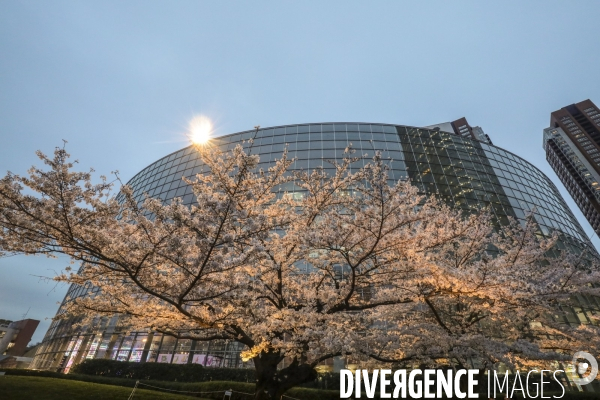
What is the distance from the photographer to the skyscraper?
89.8 metres

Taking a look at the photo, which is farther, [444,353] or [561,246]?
[561,246]

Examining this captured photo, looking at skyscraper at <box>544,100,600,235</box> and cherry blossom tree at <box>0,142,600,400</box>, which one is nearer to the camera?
cherry blossom tree at <box>0,142,600,400</box>

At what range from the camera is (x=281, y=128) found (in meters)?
33.3

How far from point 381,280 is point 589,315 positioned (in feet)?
A: 76.4

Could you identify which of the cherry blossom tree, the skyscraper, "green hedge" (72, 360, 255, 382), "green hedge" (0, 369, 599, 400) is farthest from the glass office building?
the skyscraper

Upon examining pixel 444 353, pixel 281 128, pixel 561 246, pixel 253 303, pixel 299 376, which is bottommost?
pixel 299 376

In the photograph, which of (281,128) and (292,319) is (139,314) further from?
(281,128)

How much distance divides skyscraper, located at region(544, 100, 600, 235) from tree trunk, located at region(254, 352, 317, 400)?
118 meters

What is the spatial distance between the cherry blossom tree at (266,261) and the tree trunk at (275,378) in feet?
0.10

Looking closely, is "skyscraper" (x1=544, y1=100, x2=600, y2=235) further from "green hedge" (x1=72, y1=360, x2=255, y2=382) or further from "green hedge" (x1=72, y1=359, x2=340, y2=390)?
"green hedge" (x1=72, y1=360, x2=255, y2=382)

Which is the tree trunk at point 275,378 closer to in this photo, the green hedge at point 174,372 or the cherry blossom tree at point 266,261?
the cherry blossom tree at point 266,261

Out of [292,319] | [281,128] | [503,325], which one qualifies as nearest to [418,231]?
[292,319]

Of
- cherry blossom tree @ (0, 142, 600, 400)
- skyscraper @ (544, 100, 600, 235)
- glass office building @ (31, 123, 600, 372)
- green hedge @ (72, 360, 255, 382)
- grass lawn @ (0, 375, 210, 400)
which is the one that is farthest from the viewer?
skyscraper @ (544, 100, 600, 235)

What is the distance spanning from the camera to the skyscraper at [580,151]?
8981 cm
